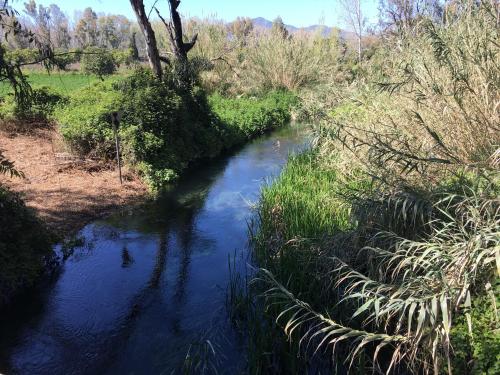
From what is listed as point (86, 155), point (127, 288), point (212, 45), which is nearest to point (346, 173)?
point (127, 288)

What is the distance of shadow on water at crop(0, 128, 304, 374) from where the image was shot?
419cm

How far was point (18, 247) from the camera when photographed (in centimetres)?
523

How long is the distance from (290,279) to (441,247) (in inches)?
65.9

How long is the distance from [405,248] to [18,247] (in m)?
4.14

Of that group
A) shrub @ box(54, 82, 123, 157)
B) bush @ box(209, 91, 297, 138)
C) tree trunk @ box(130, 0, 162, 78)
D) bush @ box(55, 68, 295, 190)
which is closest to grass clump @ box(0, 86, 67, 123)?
bush @ box(55, 68, 295, 190)

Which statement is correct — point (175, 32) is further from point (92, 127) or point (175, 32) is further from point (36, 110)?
point (92, 127)

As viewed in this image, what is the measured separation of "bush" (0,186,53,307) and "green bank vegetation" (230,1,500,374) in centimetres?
→ 240

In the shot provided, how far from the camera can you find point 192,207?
8.48m

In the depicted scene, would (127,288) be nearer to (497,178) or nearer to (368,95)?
(497,178)

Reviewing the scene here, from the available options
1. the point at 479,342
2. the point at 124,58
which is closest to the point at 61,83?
the point at 124,58

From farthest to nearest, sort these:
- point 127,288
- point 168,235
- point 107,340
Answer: point 168,235, point 127,288, point 107,340

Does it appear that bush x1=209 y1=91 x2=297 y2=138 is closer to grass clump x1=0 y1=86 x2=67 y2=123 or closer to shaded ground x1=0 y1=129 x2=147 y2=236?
grass clump x1=0 y1=86 x2=67 y2=123

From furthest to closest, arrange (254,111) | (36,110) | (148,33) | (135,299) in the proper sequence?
(254,111) → (36,110) → (148,33) → (135,299)

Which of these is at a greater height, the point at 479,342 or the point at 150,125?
the point at 150,125
